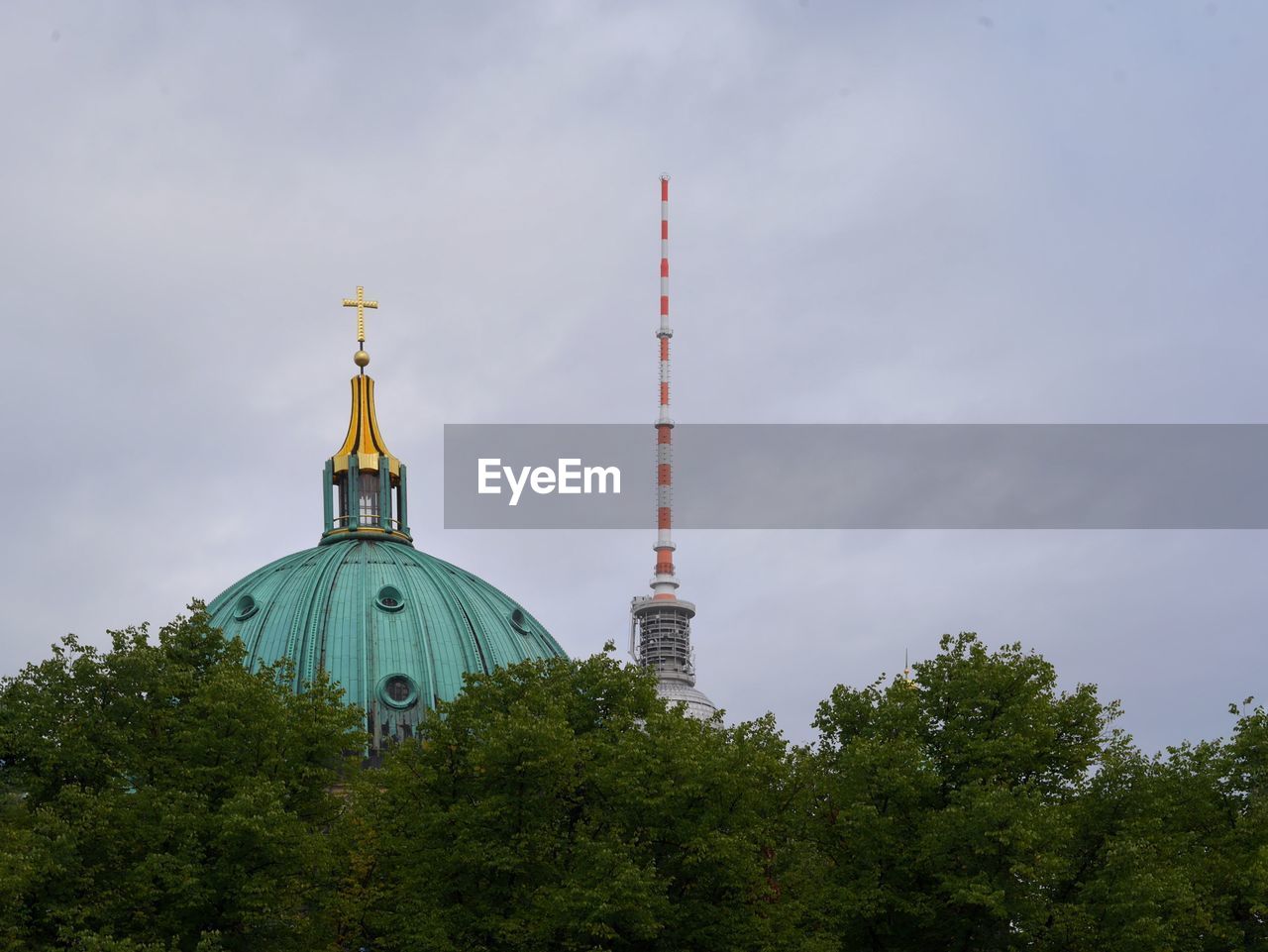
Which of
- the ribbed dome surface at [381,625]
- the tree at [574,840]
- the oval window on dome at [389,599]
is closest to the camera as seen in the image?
the tree at [574,840]

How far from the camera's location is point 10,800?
254ft

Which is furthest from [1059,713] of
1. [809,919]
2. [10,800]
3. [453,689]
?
[453,689]

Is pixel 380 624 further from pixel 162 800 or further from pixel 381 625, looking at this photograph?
pixel 162 800

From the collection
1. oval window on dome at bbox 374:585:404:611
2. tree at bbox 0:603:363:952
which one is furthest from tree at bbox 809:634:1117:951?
oval window on dome at bbox 374:585:404:611

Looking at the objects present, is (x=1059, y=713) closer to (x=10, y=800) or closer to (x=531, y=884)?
(x=531, y=884)

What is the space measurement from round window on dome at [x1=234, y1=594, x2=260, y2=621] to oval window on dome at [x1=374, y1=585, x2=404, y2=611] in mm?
6978

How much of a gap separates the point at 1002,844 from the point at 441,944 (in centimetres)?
1924

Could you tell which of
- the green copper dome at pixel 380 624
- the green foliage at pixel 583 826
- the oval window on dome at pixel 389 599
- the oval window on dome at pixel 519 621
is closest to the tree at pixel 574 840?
the green foliage at pixel 583 826

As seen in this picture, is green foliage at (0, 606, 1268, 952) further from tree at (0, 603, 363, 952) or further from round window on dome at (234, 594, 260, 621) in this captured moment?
round window on dome at (234, 594, 260, 621)

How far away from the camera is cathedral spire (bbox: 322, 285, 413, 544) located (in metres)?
139

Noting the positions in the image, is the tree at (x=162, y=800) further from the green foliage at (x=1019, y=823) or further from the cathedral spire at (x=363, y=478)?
the cathedral spire at (x=363, y=478)

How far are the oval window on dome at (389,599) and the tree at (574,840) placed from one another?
44.6m

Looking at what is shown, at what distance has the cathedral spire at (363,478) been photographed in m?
139

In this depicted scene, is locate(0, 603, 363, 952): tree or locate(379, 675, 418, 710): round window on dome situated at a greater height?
locate(379, 675, 418, 710): round window on dome
